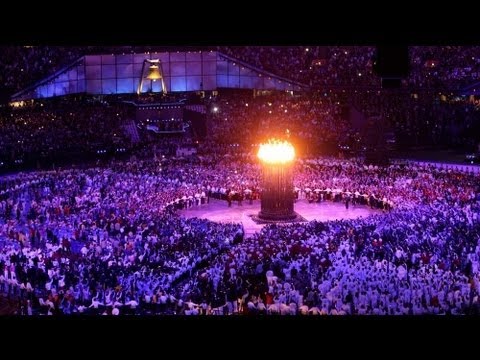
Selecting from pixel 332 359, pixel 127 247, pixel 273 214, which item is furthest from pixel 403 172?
pixel 332 359

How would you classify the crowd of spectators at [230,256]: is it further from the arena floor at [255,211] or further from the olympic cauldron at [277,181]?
the olympic cauldron at [277,181]

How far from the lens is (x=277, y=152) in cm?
2583

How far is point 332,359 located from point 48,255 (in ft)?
42.7

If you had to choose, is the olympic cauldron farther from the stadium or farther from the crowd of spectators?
the crowd of spectators

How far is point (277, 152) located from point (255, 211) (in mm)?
A: 3858

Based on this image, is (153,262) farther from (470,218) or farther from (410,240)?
(470,218)

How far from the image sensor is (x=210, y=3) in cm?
644

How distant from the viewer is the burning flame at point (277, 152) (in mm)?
25703

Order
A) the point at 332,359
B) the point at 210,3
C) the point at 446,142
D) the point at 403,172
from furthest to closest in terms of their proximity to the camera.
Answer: the point at 446,142 < the point at 403,172 < the point at 332,359 < the point at 210,3

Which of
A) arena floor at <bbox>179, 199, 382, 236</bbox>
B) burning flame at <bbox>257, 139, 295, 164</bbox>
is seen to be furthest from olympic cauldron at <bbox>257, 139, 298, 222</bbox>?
arena floor at <bbox>179, 199, 382, 236</bbox>

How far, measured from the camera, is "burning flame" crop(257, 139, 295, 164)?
25.7m

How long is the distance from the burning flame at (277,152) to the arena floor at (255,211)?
9.74 feet

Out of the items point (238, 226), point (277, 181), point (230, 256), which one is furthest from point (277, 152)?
point (230, 256)

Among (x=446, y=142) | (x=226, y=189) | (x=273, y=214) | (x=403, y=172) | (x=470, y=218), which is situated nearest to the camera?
(x=470, y=218)
